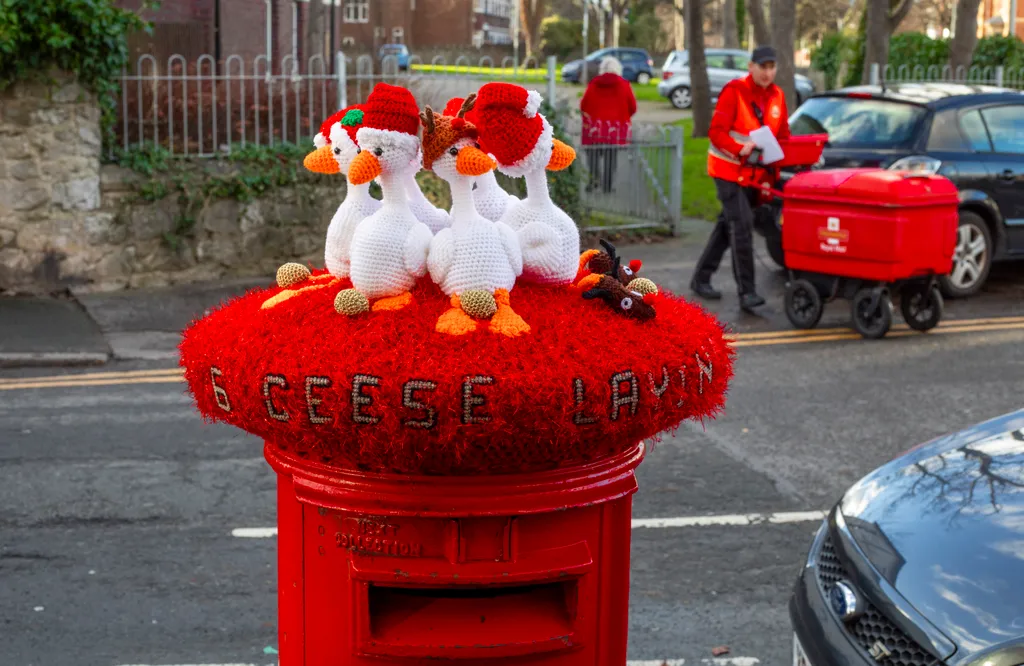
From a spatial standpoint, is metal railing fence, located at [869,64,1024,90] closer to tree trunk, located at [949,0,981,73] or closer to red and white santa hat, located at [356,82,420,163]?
tree trunk, located at [949,0,981,73]

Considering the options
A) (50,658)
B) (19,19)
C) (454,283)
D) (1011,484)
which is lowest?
(50,658)

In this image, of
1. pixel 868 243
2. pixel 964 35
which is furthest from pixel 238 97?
pixel 964 35

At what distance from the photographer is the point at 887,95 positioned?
1092 cm

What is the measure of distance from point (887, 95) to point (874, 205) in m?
2.57

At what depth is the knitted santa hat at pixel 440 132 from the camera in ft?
7.93

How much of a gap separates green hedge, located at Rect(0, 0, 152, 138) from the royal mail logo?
19.0 ft

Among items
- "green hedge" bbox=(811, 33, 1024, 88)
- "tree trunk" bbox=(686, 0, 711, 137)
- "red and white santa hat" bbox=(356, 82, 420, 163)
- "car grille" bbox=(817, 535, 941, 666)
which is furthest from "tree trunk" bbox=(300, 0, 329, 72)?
"green hedge" bbox=(811, 33, 1024, 88)

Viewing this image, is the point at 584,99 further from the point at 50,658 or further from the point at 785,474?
the point at 50,658

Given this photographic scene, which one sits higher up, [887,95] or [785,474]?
[887,95]

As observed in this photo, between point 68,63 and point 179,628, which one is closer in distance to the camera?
point 179,628

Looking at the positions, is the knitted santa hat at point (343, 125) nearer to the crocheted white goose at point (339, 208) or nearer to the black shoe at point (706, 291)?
the crocheted white goose at point (339, 208)

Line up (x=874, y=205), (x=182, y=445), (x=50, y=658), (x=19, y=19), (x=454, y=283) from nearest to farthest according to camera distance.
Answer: (x=454, y=283) < (x=50, y=658) < (x=182, y=445) < (x=874, y=205) < (x=19, y=19)

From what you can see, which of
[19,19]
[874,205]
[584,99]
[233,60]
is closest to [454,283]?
[874,205]

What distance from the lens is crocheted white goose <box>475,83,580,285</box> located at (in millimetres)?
2404
